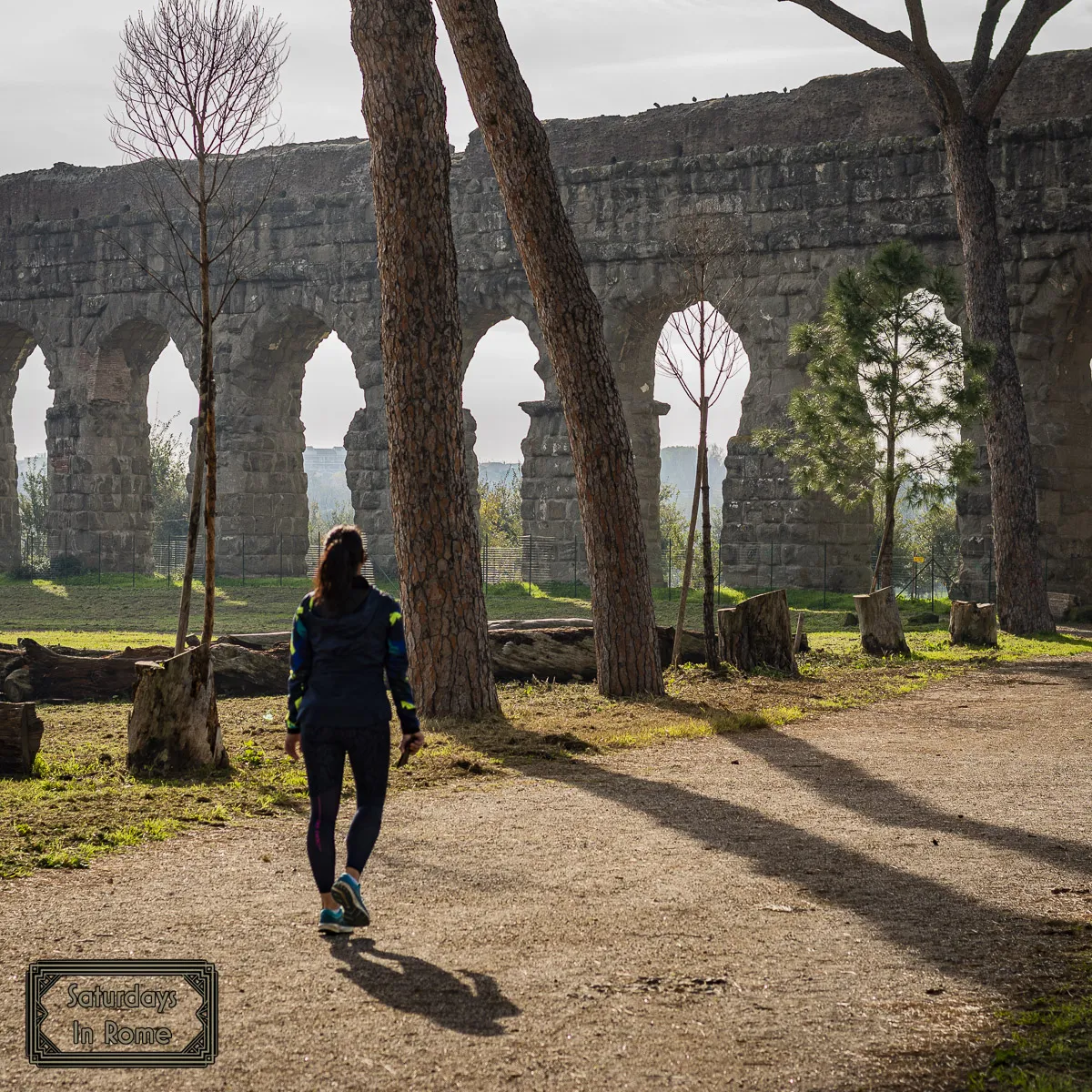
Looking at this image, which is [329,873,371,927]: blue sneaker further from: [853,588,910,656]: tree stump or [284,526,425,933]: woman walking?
[853,588,910,656]: tree stump

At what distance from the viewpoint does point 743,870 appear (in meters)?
6.21

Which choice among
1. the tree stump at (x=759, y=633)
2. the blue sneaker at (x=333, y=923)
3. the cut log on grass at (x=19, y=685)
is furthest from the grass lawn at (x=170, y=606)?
the blue sneaker at (x=333, y=923)

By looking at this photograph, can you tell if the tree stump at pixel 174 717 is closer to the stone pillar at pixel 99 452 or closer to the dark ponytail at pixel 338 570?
the dark ponytail at pixel 338 570

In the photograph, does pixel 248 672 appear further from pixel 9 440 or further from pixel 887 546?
pixel 9 440

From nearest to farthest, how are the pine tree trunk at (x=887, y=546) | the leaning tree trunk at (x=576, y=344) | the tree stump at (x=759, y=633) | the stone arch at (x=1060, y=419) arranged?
the leaning tree trunk at (x=576, y=344) → the tree stump at (x=759, y=633) → the pine tree trunk at (x=887, y=546) → the stone arch at (x=1060, y=419)

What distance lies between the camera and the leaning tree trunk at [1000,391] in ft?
61.5

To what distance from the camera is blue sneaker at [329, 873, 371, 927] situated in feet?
16.9

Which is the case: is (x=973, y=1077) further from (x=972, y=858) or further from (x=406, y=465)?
(x=406, y=465)

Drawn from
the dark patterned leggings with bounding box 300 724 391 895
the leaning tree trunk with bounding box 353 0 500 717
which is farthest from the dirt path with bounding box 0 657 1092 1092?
the leaning tree trunk with bounding box 353 0 500 717

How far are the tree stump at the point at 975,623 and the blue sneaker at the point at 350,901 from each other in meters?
12.8

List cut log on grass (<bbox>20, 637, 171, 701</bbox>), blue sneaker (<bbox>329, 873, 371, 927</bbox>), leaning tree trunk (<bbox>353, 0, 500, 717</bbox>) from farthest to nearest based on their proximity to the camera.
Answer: cut log on grass (<bbox>20, 637, 171, 701</bbox>), leaning tree trunk (<bbox>353, 0, 500, 717</bbox>), blue sneaker (<bbox>329, 873, 371, 927</bbox>)

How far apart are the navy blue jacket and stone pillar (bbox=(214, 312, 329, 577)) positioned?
23581 mm

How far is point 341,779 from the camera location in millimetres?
5453

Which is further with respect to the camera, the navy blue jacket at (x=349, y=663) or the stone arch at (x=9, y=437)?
the stone arch at (x=9, y=437)
